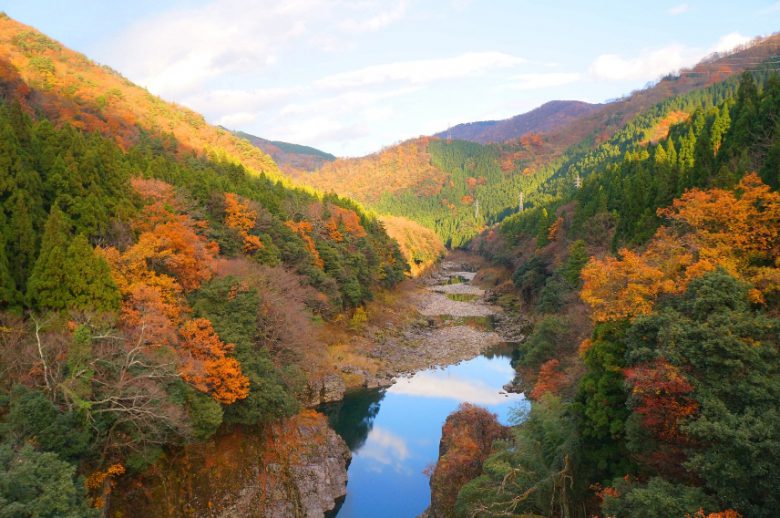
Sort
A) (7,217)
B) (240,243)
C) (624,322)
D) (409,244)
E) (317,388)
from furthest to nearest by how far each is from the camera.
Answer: (409,244), (240,243), (317,388), (7,217), (624,322)

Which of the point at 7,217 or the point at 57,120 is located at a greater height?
the point at 57,120

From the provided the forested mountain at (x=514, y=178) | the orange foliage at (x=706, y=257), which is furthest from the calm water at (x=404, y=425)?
the forested mountain at (x=514, y=178)

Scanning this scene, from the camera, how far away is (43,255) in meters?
18.0

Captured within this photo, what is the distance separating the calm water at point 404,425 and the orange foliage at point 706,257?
31.8 ft

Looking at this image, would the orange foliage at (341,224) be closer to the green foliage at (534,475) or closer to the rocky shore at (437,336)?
the rocky shore at (437,336)

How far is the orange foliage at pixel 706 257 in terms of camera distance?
16.9 metres

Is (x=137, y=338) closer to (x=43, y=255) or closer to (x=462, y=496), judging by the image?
(x=43, y=255)

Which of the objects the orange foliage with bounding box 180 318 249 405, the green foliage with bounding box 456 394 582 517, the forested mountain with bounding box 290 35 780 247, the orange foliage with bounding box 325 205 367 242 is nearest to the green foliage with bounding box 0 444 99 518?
the orange foliage with bounding box 180 318 249 405

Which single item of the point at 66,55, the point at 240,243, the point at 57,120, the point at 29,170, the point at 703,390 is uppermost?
the point at 66,55

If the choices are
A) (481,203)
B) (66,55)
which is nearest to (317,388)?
(66,55)

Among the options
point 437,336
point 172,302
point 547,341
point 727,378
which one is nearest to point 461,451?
point 547,341

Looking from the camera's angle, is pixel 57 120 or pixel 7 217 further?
pixel 57 120

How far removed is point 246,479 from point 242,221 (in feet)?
→ 67.1

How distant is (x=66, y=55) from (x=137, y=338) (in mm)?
84463
